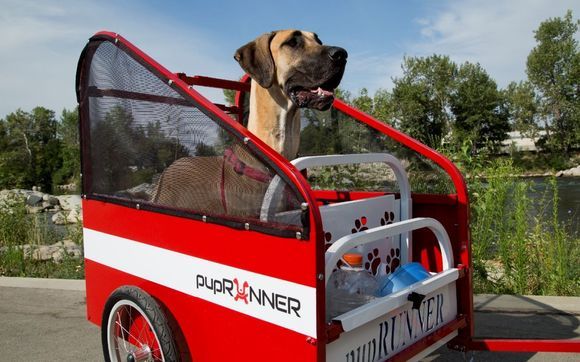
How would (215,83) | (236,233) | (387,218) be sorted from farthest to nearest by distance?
1. (215,83)
2. (387,218)
3. (236,233)

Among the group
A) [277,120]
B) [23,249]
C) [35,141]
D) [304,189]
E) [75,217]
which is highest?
[35,141]

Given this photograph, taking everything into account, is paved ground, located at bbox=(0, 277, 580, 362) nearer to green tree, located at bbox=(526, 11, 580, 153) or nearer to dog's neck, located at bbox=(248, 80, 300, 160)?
dog's neck, located at bbox=(248, 80, 300, 160)

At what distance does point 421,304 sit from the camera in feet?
7.47

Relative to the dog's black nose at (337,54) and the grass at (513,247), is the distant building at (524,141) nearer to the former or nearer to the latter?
the grass at (513,247)

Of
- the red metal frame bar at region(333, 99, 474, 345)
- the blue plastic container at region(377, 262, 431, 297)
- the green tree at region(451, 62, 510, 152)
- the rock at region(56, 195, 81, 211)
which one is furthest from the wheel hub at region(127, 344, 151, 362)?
the green tree at region(451, 62, 510, 152)

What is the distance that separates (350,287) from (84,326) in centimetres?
271

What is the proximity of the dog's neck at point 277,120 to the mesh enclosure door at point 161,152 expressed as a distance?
63cm

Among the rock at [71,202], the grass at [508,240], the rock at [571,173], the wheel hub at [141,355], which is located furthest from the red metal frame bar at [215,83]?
the rock at [571,173]

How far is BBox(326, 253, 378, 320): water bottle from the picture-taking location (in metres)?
2.20

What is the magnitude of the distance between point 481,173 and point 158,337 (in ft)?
14.2

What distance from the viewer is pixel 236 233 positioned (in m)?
1.95

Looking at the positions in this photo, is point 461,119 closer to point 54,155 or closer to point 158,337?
point 54,155

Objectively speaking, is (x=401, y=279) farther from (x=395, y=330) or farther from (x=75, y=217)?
(x=75, y=217)

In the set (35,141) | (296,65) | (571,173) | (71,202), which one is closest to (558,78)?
(571,173)
